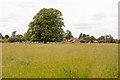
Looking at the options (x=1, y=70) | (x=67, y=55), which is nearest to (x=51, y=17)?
(x=67, y=55)

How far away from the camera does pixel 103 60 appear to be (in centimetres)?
1176

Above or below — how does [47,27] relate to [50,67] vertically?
above

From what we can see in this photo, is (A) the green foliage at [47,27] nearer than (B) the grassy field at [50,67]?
No

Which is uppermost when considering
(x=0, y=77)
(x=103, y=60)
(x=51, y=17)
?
(x=51, y=17)

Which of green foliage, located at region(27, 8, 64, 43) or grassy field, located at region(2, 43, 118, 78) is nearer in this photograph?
grassy field, located at region(2, 43, 118, 78)

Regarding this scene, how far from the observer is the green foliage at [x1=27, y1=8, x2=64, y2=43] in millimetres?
42438

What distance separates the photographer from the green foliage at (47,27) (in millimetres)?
42438

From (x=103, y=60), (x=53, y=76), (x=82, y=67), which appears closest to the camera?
(x=53, y=76)

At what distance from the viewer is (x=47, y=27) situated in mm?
43125

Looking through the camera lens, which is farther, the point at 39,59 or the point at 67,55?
the point at 67,55

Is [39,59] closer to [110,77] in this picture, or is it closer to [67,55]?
[67,55]

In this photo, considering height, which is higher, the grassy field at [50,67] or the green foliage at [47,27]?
the green foliage at [47,27]

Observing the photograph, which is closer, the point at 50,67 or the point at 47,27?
the point at 50,67

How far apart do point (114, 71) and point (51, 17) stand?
38362mm
